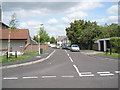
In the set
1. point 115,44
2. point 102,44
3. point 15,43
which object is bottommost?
point 102,44

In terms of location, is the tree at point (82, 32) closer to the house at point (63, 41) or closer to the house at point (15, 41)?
the house at point (15, 41)

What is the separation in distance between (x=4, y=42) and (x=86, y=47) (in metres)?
26.3

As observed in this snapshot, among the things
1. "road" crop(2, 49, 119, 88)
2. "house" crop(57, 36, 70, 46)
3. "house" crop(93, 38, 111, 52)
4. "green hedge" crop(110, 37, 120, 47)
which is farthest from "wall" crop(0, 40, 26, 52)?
"house" crop(57, 36, 70, 46)

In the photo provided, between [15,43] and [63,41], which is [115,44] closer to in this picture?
[15,43]

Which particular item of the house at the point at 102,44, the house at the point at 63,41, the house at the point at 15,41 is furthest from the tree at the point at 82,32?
the house at the point at 63,41

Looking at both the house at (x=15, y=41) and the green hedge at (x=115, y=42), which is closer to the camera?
the green hedge at (x=115, y=42)

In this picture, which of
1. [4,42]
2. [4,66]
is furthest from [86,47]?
[4,66]

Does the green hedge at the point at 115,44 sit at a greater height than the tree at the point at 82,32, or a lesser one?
lesser

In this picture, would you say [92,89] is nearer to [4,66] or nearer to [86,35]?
[4,66]

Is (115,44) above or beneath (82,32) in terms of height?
beneath

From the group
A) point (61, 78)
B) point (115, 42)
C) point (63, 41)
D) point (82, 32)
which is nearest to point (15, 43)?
point (115, 42)

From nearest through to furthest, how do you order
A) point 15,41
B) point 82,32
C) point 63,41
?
point 15,41
point 82,32
point 63,41

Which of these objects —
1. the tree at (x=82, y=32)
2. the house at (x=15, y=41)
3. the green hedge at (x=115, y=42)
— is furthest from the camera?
the tree at (x=82, y=32)

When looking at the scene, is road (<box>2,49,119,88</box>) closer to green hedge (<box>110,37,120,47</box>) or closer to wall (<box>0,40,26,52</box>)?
green hedge (<box>110,37,120,47</box>)
